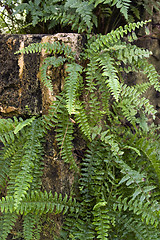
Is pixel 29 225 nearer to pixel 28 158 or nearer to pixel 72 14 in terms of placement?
pixel 28 158

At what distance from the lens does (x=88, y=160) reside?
211 centimetres

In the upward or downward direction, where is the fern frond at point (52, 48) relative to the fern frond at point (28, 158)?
upward

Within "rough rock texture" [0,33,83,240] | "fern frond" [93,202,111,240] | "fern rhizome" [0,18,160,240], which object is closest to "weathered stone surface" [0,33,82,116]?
"rough rock texture" [0,33,83,240]

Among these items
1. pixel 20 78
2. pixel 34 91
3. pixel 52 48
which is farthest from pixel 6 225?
pixel 52 48

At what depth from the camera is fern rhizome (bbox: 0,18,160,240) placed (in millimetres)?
1834

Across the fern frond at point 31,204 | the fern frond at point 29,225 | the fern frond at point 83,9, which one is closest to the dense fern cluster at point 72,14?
the fern frond at point 83,9

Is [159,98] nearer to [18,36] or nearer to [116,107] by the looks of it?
[116,107]

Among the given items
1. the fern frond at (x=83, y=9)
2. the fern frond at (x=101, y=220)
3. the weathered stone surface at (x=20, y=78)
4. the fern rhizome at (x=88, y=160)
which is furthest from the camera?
the weathered stone surface at (x=20, y=78)

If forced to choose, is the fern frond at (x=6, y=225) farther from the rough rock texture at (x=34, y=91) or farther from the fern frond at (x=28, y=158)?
the rough rock texture at (x=34, y=91)

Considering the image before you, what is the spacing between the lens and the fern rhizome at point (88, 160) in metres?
1.83

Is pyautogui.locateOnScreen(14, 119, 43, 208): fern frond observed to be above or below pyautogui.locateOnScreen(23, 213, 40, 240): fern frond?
above

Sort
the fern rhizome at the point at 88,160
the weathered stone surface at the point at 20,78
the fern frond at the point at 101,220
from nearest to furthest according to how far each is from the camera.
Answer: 1. the fern frond at the point at 101,220
2. the fern rhizome at the point at 88,160
3. the weathered stone surface at the point at 20,78

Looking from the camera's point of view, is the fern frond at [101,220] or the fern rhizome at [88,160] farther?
the fern rhizome at [88,160]

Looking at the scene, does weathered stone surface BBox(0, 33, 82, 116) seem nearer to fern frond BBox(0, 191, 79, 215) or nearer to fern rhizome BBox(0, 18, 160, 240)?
fern rhizome BBox(0, 18, 160, 240)
